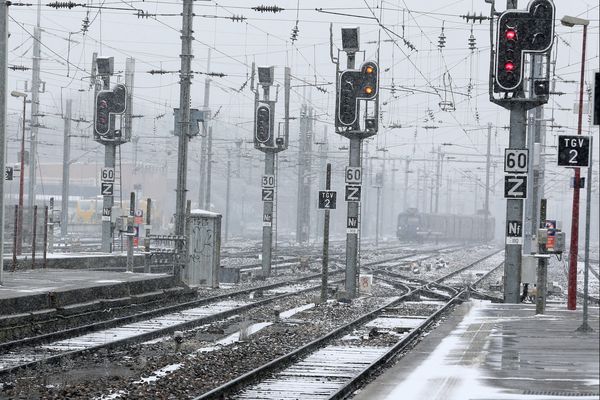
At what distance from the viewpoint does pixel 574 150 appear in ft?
66.2

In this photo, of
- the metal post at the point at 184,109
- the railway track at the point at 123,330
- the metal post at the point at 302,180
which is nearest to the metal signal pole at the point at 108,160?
the metal post at the point at 184,109

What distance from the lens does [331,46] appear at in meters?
32.2

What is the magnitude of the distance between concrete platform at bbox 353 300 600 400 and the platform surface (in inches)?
318

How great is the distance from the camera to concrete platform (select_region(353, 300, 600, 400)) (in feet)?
42.2

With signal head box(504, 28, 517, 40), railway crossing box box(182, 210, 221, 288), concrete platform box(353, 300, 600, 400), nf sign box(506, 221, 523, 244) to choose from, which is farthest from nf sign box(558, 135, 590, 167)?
railway crossing box box(182, 210, 221, 288)

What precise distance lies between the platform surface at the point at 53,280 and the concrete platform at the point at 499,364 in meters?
8.07

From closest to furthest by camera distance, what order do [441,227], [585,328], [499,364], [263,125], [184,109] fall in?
[499,364]
[585,328]
[184,109]
[263,125]
[441,227]

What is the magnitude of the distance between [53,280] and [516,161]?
35.6 ft

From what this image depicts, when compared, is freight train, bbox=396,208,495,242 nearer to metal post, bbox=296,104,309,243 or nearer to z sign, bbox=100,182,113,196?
metal post, bbox=296,104,309,243

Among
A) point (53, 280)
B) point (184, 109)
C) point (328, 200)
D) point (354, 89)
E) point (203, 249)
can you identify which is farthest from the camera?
point (203, 249)

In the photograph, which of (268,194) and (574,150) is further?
(268,194)

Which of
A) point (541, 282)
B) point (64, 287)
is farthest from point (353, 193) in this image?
point (64, 287)

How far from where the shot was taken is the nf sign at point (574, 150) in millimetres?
20125

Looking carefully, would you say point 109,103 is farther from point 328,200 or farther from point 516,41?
point 516,41
